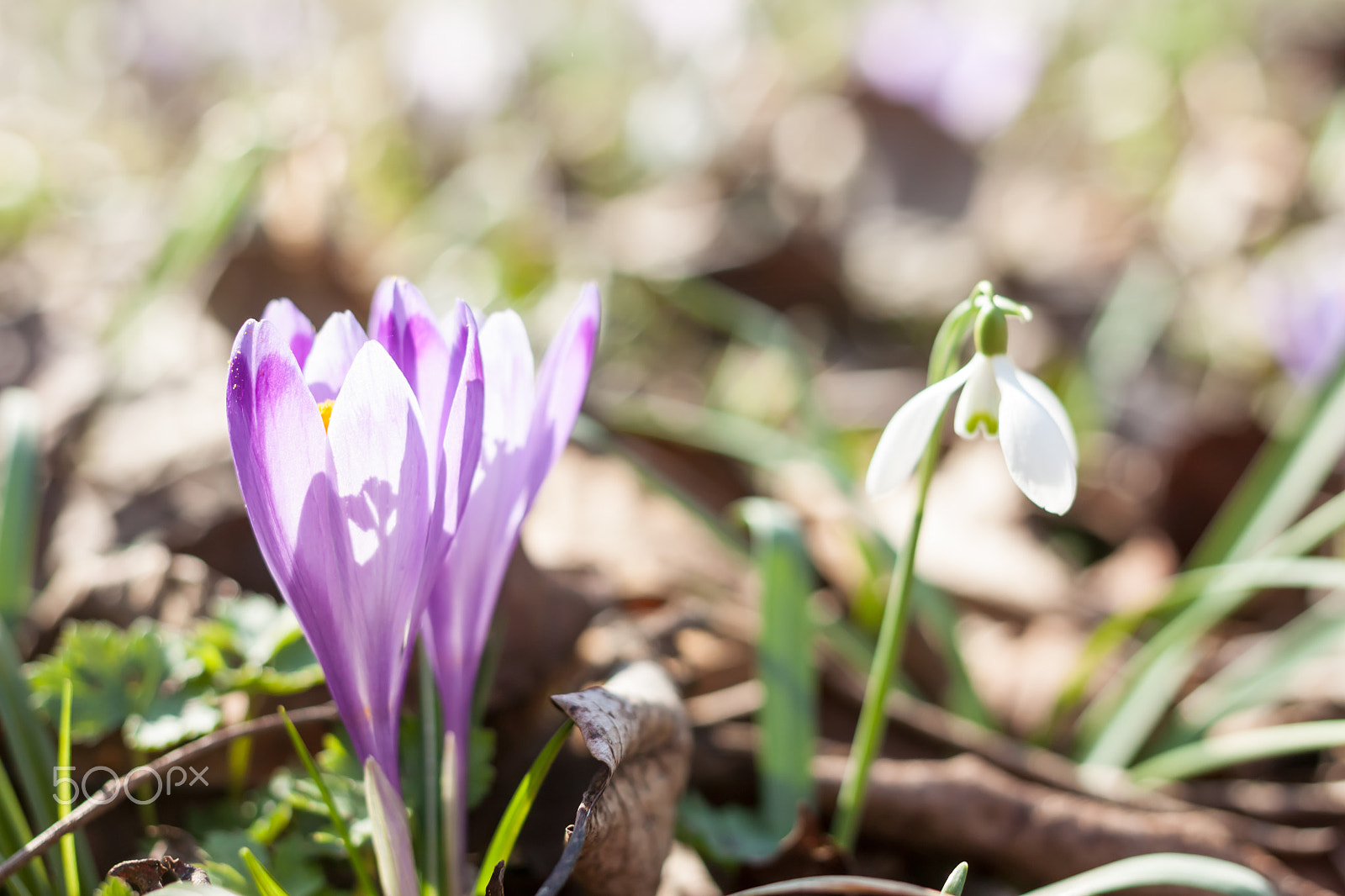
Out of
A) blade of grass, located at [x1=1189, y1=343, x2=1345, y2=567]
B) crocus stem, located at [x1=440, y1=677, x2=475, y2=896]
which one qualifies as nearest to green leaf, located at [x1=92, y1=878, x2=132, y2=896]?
crocus stem, located at [x1=440, y1=677, x2=475, y2=896]

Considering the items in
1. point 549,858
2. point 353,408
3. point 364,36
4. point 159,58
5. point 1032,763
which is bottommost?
point 549,858

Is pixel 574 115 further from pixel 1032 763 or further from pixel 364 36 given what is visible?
pixel 1032 763

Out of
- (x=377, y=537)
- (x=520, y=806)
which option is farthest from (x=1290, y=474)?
(x=377, y=537)

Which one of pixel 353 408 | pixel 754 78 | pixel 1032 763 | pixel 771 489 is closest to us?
pixel 353 408

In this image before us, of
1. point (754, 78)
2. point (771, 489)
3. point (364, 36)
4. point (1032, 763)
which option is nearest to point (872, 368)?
point (771, 489)

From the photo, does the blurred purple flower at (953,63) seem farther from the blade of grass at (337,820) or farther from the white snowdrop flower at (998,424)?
the blade of grass at (337,820)

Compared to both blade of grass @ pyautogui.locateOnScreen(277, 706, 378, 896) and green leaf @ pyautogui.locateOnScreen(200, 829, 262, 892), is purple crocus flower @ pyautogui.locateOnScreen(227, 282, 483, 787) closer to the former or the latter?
blade of grass @ pyautogui.locateOnScreen(277, 706, 378, 896)

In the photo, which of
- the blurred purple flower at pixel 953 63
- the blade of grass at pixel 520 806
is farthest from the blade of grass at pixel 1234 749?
the blurred purple flower at pixel 953 63

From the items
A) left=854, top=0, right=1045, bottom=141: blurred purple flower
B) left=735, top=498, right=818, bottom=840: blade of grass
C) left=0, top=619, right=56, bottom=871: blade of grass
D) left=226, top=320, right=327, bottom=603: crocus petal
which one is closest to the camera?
left=226, top=320, right=327, bottom=603: crocus petal
